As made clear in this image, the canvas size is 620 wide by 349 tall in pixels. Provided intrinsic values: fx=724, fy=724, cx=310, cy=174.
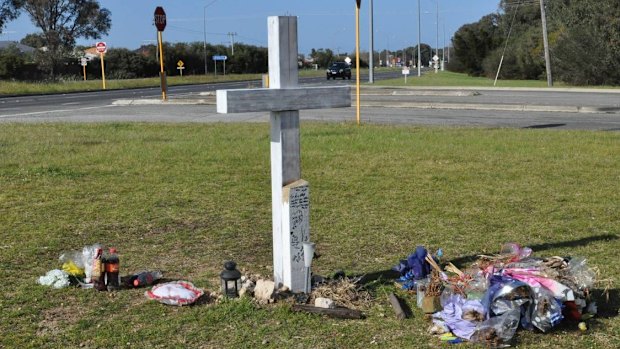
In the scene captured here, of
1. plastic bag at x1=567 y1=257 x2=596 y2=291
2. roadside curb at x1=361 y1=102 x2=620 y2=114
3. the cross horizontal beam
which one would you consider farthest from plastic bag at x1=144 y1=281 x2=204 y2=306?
roadside curb at x1=361 y1=102 x2=620 y2=114

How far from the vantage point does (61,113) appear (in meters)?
22.3

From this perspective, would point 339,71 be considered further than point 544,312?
Yes

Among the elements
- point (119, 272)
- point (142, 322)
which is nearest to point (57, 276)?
point (119, 272)

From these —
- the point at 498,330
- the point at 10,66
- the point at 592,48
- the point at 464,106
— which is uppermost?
the point at 10,66

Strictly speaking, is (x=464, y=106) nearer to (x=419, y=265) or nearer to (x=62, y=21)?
(x=419, y=265)

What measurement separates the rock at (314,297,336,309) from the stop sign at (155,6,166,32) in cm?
1992

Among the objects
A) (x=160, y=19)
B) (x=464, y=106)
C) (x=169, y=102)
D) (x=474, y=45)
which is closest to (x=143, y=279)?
(x=464, y=106)

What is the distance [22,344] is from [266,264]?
6.77ft

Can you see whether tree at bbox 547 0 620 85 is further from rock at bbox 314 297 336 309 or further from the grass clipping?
rock at bbox 314 297 336 309

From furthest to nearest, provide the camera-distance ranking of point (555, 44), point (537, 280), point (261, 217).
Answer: point (555, 44) < point (261, 217) < point (537, 280)

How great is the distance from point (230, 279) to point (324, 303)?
0.63m

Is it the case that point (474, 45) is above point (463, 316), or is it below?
above

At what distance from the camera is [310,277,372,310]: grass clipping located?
4.66 meters

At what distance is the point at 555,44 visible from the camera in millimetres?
45438
